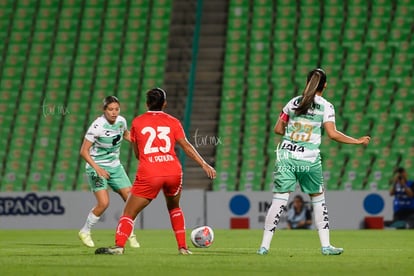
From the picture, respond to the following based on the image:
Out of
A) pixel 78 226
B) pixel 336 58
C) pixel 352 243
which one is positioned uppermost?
pixel 336 58

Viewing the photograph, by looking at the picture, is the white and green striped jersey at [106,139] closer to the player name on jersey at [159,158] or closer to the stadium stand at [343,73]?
the player name on jersey at [159,158]

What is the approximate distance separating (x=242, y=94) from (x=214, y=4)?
371 centimetres

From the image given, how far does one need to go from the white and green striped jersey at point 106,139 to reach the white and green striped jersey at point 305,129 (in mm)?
3470

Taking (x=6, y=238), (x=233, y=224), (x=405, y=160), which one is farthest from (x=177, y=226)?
(x=405, y=160)

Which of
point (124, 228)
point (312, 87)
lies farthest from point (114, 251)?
point (312, 87)

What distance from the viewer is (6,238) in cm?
1823

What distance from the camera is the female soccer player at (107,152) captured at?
48.1 ft

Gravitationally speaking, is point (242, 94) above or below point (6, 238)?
above

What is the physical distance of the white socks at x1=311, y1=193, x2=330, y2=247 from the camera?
12.2m

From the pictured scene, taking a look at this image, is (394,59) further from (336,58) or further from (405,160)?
(405,160)

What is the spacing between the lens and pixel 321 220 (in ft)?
40.0

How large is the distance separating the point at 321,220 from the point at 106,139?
13.1 ft

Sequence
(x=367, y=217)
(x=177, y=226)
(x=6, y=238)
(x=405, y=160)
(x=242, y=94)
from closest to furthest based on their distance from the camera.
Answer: (x=177, y=226), (x=6, y=238), (x=367, y=217), (x=405, y=160), (x=242, y=94)

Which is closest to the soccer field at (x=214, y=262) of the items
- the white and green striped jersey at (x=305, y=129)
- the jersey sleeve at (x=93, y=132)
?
the white and green striped jersey at (x=305, y=129)
